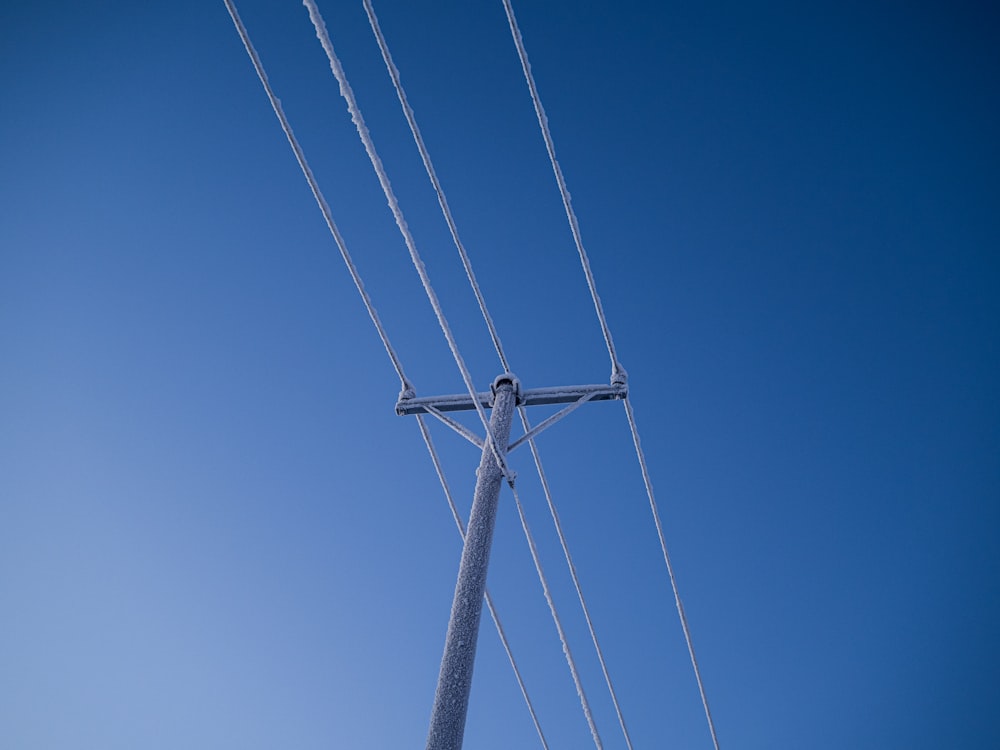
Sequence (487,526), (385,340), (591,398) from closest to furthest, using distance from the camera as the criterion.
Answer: (487,526) → (385,340) → (591,398)

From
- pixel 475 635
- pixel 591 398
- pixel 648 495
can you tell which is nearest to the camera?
pixel 475 635

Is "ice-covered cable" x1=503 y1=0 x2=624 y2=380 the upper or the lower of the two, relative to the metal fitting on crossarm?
upper

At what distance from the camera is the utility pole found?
3617 millimetres

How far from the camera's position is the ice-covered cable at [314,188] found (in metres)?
3.40

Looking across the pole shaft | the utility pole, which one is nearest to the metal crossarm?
the utility pole

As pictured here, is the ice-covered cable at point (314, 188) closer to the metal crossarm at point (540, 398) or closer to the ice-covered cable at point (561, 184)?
the metal crossarm at point (540, 398)

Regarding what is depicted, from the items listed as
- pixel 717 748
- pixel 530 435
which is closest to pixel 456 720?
pixel 530 435

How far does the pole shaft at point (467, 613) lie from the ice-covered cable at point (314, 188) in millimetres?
1001

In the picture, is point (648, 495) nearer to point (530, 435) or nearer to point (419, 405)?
point (530, 435)

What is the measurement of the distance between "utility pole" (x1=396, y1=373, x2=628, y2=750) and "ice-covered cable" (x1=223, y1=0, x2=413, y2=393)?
1.61 ft

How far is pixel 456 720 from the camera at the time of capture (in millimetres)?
3566

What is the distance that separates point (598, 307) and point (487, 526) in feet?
6.71

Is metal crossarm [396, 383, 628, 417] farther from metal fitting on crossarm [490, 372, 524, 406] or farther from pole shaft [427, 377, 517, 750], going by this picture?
pole shaft [427, 377, 517, 750]

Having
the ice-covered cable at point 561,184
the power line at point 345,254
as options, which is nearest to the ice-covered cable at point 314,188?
the power line at point 345,254
